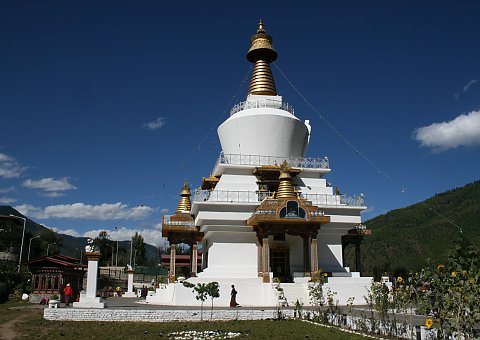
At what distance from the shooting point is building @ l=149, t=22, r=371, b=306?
24.6 m

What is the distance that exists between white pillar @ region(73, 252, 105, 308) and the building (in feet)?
14.3

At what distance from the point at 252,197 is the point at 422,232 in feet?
171

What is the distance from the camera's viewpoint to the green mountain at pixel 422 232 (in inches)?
2430

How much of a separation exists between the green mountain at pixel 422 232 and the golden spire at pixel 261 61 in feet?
99.8

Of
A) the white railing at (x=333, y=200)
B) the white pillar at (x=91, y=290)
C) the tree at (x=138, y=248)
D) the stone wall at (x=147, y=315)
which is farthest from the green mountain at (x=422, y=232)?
the white pillar at (x=91, y=290)

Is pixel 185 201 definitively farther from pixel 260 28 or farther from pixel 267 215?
pixel 260 28

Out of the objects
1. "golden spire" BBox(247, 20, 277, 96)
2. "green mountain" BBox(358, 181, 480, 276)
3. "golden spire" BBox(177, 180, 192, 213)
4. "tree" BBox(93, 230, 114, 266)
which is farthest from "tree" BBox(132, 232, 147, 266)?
"golden spire" BBox(247, 20, 277, 96)

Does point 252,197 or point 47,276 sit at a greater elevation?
point 252,197

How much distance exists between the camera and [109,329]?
15938 millimetres

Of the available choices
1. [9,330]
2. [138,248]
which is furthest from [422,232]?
[9,330]

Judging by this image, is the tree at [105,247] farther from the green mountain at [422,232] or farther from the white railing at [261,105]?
the white railing at [261,105]

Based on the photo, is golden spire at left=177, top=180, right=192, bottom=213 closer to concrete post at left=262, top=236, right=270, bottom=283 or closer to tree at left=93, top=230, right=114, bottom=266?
concrete post at left=262, top=236, right=270, bottom=283

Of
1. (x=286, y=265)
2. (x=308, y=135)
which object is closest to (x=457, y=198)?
(x=308, y=135)

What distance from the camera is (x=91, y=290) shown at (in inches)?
808
